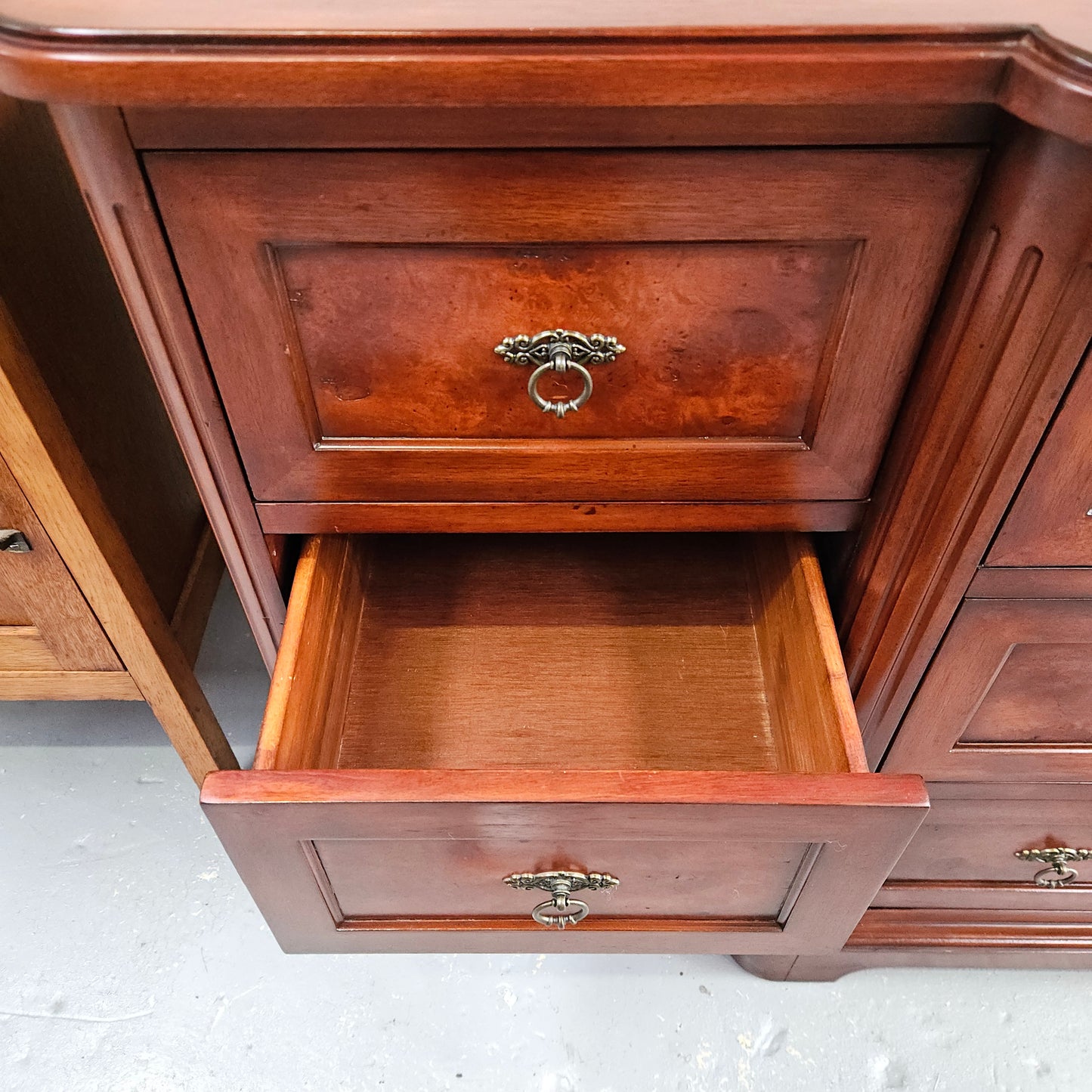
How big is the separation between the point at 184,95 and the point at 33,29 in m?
0.06

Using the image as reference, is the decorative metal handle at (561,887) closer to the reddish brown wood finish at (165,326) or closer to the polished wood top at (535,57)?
the reddish brown wood finish at (165,326)

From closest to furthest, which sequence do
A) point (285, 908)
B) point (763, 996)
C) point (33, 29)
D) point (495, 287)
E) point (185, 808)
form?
point (33, 29)
point (495, 287)
point (285, 908)
point (763, 996)
point (185, 808)

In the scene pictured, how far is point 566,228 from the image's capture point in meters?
0.46

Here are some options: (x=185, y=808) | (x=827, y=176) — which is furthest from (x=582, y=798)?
(x=185, y=808)

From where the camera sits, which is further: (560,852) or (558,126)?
(560,852)

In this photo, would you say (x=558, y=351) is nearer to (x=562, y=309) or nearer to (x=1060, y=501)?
(x=562, y=309)

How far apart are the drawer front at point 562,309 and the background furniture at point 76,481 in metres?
0.20

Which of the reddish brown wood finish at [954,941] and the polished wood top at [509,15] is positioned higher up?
the polished wood top at [509,15]

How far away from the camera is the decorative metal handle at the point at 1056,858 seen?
0.75 metres

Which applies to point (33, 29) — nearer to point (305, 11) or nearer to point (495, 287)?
point (305, 11)

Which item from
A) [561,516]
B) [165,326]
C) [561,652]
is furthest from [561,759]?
[165,326]

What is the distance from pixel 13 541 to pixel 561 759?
0.46 m

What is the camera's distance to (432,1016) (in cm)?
84

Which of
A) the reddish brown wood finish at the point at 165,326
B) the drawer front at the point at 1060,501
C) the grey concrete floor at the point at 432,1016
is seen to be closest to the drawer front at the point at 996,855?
the grey concrete floor at the point at 432,1016
